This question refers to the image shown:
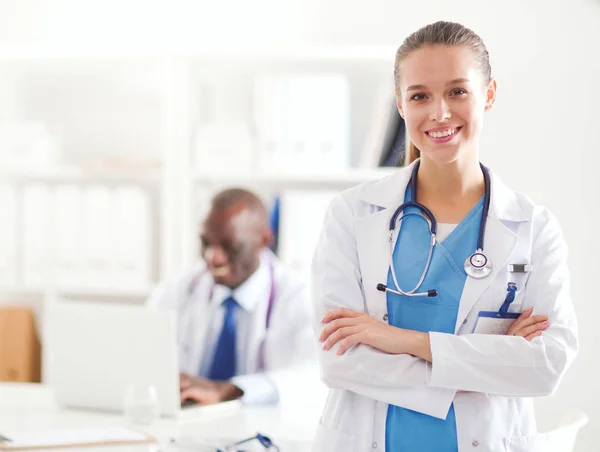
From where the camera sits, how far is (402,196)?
5.24 feet

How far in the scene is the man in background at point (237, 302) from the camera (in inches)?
119

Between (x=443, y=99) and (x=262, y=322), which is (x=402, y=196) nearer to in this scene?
(x=443, y=99)

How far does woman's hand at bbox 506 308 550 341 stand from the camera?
4.91ft

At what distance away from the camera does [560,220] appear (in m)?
3.40

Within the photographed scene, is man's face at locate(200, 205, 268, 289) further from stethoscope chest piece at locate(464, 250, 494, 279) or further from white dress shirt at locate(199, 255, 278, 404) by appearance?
stethoscope chest piece at locate(464, 250, 494, 279)

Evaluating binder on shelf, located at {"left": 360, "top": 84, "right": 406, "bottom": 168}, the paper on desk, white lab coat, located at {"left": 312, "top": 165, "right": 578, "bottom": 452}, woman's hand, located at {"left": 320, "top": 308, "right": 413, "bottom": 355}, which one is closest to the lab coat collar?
white lab coat, located at {"left": 312, "top": 165, "right": 578, "bottom": 452}

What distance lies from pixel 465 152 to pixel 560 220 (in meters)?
2.05

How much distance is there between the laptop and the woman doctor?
620mm

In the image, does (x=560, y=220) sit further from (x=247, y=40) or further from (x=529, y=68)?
(x=247, y=40)

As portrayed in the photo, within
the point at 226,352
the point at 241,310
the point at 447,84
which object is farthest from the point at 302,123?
the point at 447,84

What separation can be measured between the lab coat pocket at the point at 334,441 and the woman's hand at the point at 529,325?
363mm

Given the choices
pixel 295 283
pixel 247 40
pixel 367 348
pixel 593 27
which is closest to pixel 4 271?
pixel 295 283

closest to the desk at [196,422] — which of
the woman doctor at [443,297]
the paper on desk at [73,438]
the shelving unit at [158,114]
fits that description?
the paper on desk at [73,438]

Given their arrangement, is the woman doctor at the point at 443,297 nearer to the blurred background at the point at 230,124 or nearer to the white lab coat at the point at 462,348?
the white lab coat at the point at 462,348
